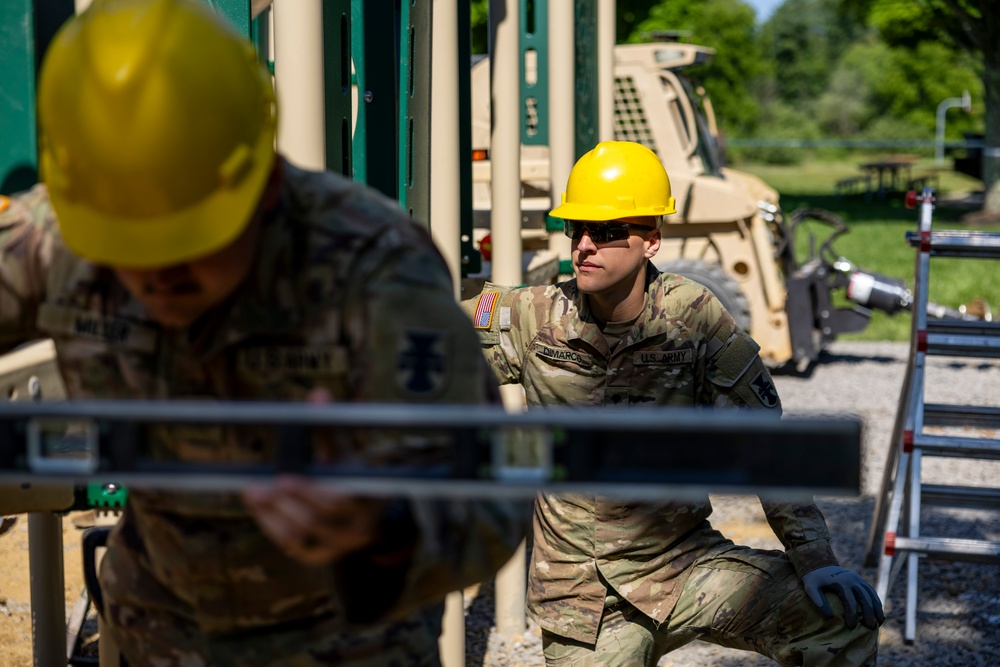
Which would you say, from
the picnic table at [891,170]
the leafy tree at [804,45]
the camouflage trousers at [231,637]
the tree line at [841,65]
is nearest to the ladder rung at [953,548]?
the camouflage trousers at [231,637]

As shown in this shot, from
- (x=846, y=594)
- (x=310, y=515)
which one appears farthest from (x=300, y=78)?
(x=846, y=594)

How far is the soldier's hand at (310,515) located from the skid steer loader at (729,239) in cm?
889

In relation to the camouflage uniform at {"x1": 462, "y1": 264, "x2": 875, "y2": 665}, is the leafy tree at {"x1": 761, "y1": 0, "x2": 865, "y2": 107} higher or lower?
higher

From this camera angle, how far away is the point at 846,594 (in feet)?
11.0

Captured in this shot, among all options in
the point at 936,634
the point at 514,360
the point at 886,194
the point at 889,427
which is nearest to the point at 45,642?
the point at 514,360

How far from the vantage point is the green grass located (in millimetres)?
14954

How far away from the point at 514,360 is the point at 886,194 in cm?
3229

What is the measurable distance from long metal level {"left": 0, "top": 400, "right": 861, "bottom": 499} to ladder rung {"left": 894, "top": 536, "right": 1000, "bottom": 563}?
4.28 meters

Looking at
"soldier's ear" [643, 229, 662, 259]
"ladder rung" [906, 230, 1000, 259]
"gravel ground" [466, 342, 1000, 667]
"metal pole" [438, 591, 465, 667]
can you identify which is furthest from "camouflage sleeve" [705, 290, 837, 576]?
"ladder rung" [906, 230, 1000, 259]

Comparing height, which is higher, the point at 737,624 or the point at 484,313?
the point at 484,313

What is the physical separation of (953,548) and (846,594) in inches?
88.4

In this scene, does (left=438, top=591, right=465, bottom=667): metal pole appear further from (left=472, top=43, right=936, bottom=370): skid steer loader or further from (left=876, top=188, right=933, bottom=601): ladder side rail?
(left=472, top=43, right=936, bottom=370): skid steer loader

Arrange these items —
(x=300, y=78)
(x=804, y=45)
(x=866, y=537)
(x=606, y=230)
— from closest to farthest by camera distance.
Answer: (x=300, y=78) < (x=606, y=230) < (x=866, y=537) < (x=804, y=45)

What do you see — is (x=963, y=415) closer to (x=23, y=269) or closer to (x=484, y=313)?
(x=484, y=313)
